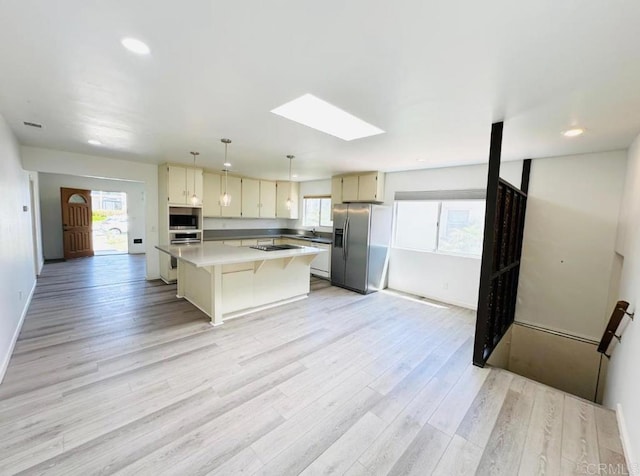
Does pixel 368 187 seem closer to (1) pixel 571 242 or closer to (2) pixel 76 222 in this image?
(1) pixel 571 242

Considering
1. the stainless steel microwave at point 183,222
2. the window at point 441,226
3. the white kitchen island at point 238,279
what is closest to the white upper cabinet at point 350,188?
the window at point 441,226

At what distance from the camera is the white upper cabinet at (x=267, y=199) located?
263 inches

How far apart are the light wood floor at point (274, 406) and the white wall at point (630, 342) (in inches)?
7.4

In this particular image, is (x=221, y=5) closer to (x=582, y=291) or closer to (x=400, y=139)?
(x=400, y=139)

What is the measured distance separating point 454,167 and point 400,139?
191cm

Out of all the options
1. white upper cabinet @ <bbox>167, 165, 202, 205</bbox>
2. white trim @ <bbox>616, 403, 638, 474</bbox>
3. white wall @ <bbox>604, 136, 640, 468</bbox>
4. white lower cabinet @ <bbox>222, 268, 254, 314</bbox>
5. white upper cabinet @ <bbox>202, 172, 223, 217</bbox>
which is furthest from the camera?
white upper cabinet @ <bbox>202, 172, 223, 217</bbox>

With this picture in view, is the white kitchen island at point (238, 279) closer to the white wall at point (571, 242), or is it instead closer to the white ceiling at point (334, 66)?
the white ceiling at point (334, 66)

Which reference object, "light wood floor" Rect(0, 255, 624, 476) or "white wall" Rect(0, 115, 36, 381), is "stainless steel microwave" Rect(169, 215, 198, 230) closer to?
"white wall" Rect(0, 115, 36, 381)

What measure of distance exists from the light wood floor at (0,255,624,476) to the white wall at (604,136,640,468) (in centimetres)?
19

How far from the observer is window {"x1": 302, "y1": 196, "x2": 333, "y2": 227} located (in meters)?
6.63

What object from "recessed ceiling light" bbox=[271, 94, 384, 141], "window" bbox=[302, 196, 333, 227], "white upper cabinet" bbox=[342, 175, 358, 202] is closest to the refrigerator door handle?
"white upper cabinet" bbox=[342, 175, 358, 202]

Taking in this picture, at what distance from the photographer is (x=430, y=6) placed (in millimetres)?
1119

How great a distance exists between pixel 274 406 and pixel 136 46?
2517 millimetres

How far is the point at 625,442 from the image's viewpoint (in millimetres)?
1732
